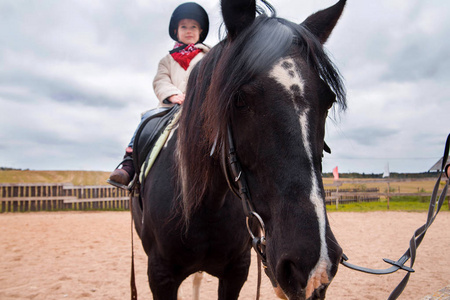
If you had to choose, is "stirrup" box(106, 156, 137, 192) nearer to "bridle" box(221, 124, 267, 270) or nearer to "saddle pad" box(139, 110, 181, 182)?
"saddle pad" box(139, 110, 181, 182)

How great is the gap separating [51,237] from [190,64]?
9443 millimetres

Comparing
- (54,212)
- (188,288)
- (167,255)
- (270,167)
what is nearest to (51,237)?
(188,288)

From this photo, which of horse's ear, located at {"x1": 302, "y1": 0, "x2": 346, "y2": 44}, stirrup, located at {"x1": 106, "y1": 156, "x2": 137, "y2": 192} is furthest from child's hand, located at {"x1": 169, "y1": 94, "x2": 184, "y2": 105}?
horse's ear, located at {"x1": 302, "y1": 0, "x2": 346, "y2": 44}

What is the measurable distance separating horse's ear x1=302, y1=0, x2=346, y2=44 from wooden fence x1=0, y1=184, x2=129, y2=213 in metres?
19.3

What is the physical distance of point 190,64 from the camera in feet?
10.8

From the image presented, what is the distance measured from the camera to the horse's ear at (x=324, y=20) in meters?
1.95

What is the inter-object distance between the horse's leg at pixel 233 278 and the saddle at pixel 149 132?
3.67 ft

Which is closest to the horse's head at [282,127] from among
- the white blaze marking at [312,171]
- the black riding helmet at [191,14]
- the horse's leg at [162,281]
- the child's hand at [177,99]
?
the white blaze marking at [312,171]

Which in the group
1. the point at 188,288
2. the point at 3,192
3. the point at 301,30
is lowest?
the point at 188,288

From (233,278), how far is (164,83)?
1935 millimetres

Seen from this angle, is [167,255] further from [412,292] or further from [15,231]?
[15,231]

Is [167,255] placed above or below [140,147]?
below

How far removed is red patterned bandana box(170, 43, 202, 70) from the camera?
→ 3.28m

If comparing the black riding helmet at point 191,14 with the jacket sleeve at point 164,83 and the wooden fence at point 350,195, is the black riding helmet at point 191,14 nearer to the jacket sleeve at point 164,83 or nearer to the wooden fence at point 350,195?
the jacket sleeve at point 164,83
